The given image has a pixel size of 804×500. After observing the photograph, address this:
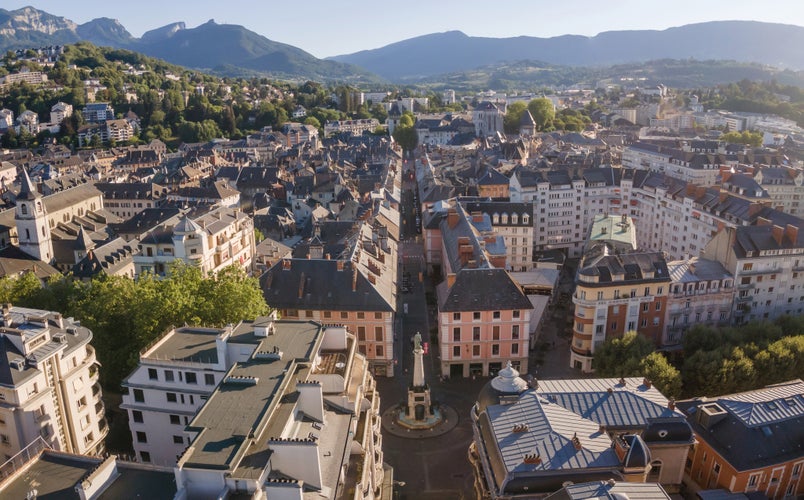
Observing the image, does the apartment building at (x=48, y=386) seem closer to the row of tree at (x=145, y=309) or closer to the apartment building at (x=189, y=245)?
the row of tree at (x=145, y=309)

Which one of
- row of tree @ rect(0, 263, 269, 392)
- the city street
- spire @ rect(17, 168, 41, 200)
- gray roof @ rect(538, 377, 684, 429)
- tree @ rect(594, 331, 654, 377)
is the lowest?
the city street

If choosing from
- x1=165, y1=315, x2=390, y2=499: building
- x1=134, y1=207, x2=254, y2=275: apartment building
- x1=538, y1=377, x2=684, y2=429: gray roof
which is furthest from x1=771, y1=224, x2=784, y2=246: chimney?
x1=134, y1=207, x2=254, y2=275: apartment building

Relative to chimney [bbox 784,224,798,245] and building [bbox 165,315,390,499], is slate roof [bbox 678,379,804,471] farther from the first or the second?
chimney [bbox 784,224,798,245]

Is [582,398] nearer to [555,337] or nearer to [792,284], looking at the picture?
[555,337]

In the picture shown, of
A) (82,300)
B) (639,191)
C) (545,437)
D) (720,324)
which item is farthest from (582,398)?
(639,191)

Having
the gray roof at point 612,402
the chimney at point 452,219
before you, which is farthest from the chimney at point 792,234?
the chimney at point 452,219

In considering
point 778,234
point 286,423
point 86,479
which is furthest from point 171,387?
point 778,234
